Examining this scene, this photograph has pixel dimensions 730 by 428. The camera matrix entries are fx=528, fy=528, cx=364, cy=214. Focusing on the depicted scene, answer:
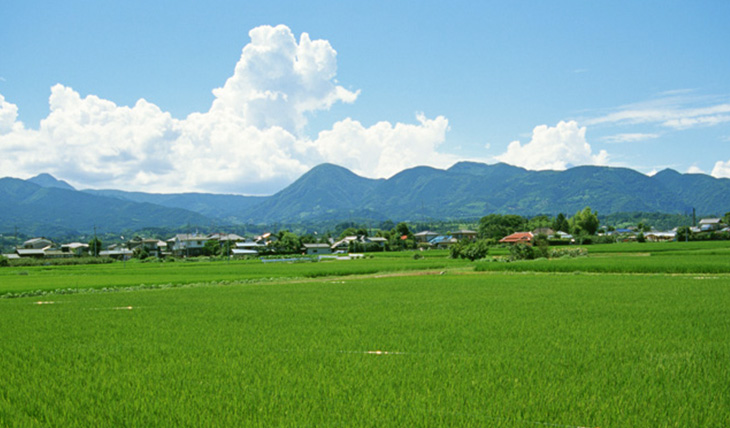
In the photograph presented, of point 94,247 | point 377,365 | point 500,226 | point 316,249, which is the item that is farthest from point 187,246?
point 377,365

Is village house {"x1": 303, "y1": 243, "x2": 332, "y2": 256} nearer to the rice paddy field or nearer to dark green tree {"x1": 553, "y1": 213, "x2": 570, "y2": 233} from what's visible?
dark green tree {"x1": 553, "y1": 213, "x2": 570, "y2": 233}

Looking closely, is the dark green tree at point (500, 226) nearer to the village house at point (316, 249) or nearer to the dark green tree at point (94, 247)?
the village house at point (316, 249)

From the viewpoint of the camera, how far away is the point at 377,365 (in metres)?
9.16

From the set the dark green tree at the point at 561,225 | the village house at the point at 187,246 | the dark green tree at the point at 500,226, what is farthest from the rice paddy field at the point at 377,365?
the dark green tree at the point at 561,225

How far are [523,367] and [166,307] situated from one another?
15242 millimetres

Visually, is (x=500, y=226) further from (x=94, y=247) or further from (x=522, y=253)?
(x=94, y=247)

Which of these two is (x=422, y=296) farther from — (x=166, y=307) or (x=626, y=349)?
(x=626, y=349)

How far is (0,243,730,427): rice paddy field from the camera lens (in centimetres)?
669

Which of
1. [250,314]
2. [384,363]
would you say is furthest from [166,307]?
[384,363]

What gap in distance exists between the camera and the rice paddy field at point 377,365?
6688 mm

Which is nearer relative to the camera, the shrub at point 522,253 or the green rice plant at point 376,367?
the green rice plant at point 376,367

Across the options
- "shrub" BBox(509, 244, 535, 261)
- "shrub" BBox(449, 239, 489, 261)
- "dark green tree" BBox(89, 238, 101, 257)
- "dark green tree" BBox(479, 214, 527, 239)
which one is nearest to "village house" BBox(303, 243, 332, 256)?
"dark green tree" BBox(479, 214, 527, 239)

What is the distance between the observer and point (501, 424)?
6.15m

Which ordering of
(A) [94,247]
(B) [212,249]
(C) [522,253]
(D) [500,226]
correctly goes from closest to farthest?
(C) [522,253], (B) [212,249], (A) [94,247], (D) [500,226]
